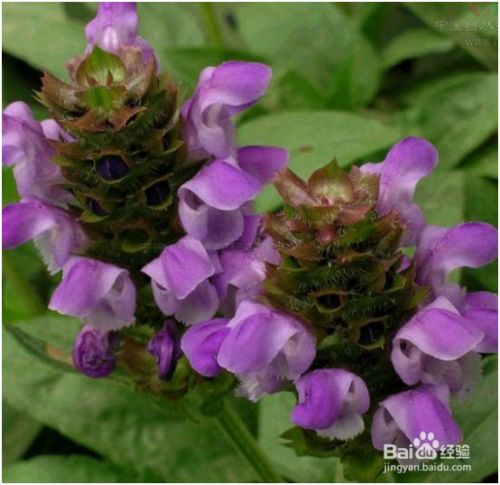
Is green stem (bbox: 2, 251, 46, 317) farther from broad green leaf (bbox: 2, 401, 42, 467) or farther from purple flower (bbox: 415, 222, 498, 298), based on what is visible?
purple flower (bbox: 415, 222, 498, 298)

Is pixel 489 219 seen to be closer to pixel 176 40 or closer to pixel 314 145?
pixel 314 145

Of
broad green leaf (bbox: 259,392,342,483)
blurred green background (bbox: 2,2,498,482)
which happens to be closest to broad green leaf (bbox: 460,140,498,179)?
blurred green background (bbox: 2,2,498,482)

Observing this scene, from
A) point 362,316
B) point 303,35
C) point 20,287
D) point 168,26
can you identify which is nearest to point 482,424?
point 362,316

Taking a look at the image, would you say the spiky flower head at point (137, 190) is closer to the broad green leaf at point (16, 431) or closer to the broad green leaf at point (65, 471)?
the broad green leaf at point (65, 471)

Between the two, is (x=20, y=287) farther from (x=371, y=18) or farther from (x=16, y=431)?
(x=371, y=18)

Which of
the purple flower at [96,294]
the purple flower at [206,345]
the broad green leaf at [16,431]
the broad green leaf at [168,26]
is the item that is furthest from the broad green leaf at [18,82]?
the purple flower at [206,345]

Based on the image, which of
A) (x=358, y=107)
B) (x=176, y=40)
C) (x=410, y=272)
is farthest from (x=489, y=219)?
(x=176, y=40)
